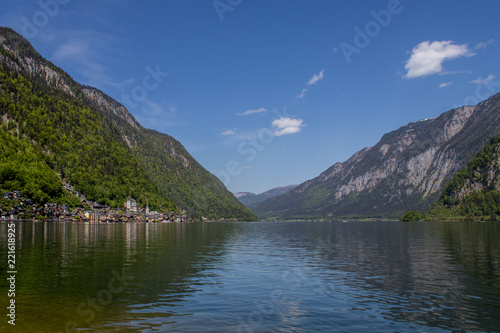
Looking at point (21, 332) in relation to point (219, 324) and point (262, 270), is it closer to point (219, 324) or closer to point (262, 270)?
point (219, 324)

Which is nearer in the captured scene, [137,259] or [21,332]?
[21,332]

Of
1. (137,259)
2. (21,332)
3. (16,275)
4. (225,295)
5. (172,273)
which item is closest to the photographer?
(21,332)

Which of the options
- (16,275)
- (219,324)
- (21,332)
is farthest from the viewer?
(16,275)

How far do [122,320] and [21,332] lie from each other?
4.80m

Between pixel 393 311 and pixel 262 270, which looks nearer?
pixel 393 311

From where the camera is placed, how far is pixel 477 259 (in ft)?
160

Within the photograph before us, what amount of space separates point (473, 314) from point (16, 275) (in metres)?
35.9

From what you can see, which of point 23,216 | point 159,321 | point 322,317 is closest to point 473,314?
point 322,317

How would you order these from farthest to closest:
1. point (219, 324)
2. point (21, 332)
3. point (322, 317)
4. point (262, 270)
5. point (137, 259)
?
point (137, 259) < point (262, 270) < point (322, 317) < point (219, 324) < point (21, 332)

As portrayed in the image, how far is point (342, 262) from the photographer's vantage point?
47344mm

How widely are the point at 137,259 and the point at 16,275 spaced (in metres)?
15.6

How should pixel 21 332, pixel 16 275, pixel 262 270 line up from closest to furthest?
pixel 21 332 → pixel 16 275 → pixel 262 270

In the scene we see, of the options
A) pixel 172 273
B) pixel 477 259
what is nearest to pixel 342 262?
pixel 477 259

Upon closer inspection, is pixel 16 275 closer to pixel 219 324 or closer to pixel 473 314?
pixel 219 324
